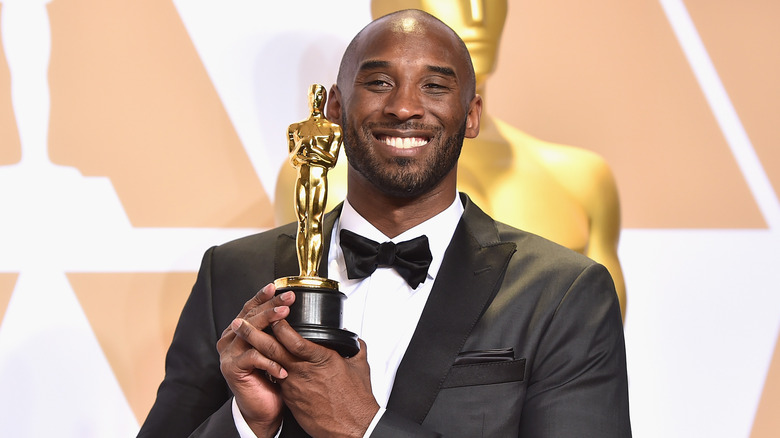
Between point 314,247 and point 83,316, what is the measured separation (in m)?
1.61

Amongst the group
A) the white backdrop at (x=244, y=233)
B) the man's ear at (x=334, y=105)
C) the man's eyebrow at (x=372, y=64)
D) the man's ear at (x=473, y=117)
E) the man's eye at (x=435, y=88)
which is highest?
the man's eyebrow at (x=372, y=64)

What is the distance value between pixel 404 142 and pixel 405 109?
0.07 m

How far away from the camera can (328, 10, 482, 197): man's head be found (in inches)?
79.8

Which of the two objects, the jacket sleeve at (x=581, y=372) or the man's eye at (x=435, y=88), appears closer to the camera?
the jacket sleeve at (x=581, y=372)

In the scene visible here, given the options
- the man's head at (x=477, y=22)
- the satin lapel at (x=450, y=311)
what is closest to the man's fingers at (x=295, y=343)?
the satin lapel at (x=450, y=311)

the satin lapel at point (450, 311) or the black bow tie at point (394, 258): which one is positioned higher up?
the black bow tie at point (394, 258)

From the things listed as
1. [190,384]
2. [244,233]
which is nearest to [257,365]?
[190,384]

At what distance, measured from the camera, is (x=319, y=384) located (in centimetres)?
171

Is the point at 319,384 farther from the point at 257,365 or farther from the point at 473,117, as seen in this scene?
the point at 473,117

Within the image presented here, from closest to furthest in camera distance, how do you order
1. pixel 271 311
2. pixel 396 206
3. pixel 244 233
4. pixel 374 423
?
pixel 271 311 < pixel 374 423 < pixel 396 206 < pixel 244 233

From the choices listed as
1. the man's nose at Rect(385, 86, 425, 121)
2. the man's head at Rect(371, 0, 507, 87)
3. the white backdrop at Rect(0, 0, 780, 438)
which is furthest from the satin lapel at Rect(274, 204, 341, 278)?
the white backdrop at Rect(0, 0, 780, 438)

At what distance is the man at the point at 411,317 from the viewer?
5.74ft

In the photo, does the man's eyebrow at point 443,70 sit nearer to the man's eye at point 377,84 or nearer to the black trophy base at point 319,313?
the man's eye at point 377,84

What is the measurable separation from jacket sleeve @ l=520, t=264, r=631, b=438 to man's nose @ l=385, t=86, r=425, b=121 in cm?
44
